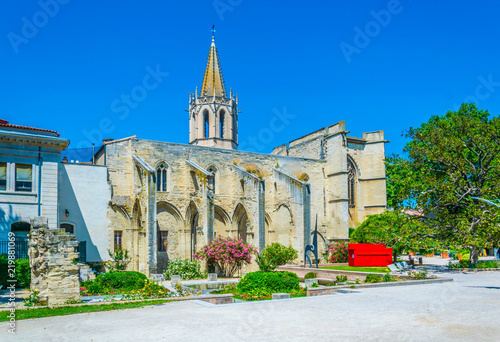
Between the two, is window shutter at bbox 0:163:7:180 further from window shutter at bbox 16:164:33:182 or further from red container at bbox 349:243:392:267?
red container at bbox 349:243:392:267

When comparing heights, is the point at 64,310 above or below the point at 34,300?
below

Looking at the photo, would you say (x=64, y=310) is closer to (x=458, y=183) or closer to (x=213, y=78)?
(x=458, y=183)

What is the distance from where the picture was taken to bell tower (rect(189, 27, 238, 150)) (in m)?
49.0

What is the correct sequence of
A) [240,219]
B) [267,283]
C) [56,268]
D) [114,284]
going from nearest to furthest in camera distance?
[56,268] < [267,283] < [114,284] < [240,219]

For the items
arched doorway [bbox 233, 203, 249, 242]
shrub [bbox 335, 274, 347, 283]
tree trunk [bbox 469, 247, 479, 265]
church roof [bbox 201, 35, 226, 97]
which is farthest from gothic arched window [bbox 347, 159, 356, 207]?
shrub [bbox 335, 274, 347, 283]

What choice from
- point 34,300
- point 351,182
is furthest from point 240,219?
point 34,300

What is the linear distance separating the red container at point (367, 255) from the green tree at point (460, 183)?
11.5ft

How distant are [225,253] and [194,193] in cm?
596

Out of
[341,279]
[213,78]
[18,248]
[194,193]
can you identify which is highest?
[213,78]

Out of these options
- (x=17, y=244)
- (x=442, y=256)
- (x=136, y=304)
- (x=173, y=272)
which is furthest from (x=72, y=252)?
(x=442, y=256)

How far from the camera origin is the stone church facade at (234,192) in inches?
1079

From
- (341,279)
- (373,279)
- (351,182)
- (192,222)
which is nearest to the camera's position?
(373,279)

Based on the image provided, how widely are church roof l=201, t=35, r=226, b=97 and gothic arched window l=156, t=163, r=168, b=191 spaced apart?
2145cm

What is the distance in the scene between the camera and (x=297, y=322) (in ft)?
32.7
